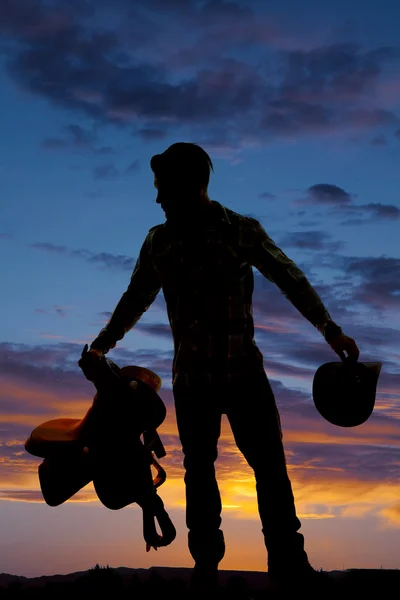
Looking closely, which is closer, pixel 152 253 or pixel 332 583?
pixel 332 583

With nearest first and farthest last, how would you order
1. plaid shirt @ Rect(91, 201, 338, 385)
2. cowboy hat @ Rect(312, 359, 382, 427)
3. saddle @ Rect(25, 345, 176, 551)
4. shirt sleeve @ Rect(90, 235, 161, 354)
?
cowboy hat @ Rect(312, 359, 382, 427) → plaid shirt @ Rect(91, 201, 338, 385) → saddle @ Rect(25, 345, 176, 551) → shirt sleeve @ Rect(90, 235, 161, 354)

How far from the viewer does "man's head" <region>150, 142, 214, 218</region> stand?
5.51m

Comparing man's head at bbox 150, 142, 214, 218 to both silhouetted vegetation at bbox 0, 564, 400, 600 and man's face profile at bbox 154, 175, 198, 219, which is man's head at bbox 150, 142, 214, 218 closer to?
man's face profile at bbox 154, 175, 198, 219

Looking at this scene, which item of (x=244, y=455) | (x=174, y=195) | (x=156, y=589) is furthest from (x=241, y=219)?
(x=156, y=589)

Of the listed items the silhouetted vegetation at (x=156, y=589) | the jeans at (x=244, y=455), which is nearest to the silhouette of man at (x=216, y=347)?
the jeans at (x=244, y=455)

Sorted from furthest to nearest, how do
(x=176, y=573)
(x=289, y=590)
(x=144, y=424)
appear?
(x=176, y=573), (x=144, y=424), (x=289, y=590)

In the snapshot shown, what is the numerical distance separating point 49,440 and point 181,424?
4.06 ft

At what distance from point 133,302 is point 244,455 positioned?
153 cm

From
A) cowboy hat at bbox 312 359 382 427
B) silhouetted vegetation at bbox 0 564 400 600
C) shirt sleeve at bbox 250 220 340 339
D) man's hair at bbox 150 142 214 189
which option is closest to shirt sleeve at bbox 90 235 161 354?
man's hair at bbox 150 142 214 189

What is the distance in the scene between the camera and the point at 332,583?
17.7ft

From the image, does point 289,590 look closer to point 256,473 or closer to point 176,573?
point 256,473

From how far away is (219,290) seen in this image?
5473 millimetres

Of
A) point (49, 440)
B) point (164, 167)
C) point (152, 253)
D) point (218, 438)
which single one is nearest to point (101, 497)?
point (49, 440)

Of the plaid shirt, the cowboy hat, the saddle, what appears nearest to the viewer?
the cowboy hat
